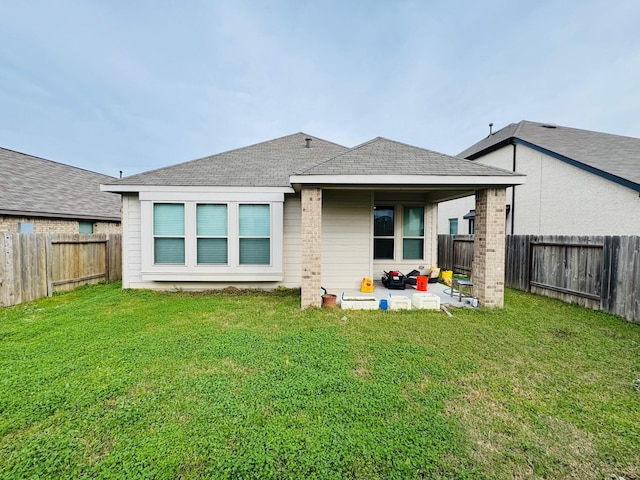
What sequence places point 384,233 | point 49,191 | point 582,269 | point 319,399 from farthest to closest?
point 49,191
point 384,233
point 582,269
point 319,399

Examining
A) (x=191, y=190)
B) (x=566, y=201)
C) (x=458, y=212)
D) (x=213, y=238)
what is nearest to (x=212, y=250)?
(x=213, y=238)

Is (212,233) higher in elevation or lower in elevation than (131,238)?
higher

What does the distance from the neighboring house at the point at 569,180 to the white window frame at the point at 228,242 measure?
35.7ft

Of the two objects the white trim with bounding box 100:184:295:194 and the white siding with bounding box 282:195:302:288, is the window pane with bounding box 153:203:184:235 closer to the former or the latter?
the white trim with bounding box 100:184:295:194

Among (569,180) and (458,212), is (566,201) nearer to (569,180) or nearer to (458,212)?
(569,180)

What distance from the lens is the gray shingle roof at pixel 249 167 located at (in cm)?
746

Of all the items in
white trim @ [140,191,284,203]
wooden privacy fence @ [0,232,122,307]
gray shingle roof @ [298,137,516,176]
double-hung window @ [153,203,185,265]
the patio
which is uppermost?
gray shingle roof @ [298,137,516,176]

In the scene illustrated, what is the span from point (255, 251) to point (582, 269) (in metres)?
8.08

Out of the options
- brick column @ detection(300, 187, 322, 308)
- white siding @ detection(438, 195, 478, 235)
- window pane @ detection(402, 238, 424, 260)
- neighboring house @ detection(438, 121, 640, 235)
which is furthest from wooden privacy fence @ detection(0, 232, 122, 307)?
white siding @ detection(438, 195, 478, 235)

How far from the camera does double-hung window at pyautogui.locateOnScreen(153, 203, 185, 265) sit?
290 inches

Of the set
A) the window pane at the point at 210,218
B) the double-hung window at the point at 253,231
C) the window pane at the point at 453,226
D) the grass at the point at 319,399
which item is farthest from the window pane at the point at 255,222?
the window pane at the point at 453,226

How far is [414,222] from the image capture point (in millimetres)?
8781

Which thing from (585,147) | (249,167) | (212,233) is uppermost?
(585,147)

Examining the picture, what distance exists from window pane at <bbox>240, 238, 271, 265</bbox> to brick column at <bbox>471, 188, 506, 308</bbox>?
17.4 ft
